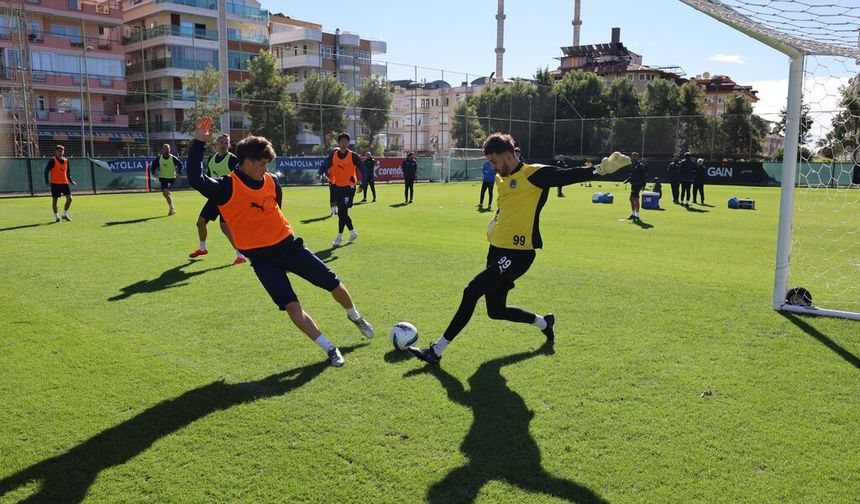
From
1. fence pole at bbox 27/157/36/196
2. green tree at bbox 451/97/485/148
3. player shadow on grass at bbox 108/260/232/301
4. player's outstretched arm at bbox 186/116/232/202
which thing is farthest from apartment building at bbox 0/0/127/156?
player's outstretched arm at bbox 186/116/232/202

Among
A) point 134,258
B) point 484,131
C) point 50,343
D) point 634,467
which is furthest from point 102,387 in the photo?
point 484,131

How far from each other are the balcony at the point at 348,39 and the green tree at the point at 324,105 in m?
22.2

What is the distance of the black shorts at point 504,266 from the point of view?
5695 millimetres

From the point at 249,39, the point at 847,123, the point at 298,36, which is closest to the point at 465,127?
the point at 249,39

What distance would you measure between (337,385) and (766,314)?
17.2 ft

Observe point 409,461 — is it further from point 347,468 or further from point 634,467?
point 634,467

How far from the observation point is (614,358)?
19.1 ft

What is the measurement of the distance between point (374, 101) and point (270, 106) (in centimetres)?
1639

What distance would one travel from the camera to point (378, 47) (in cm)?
7606

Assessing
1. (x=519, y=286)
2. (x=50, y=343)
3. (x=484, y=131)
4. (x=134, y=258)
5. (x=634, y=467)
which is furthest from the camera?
(x=484, y=131)

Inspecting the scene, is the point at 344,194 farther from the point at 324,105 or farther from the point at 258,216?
the point at 324,105

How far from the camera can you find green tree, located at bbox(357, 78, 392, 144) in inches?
2128

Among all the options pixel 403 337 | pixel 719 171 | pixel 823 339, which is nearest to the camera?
pixel 403 337

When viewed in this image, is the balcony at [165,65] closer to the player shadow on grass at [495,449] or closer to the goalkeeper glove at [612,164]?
the goalkeeper glove at [612,164]
